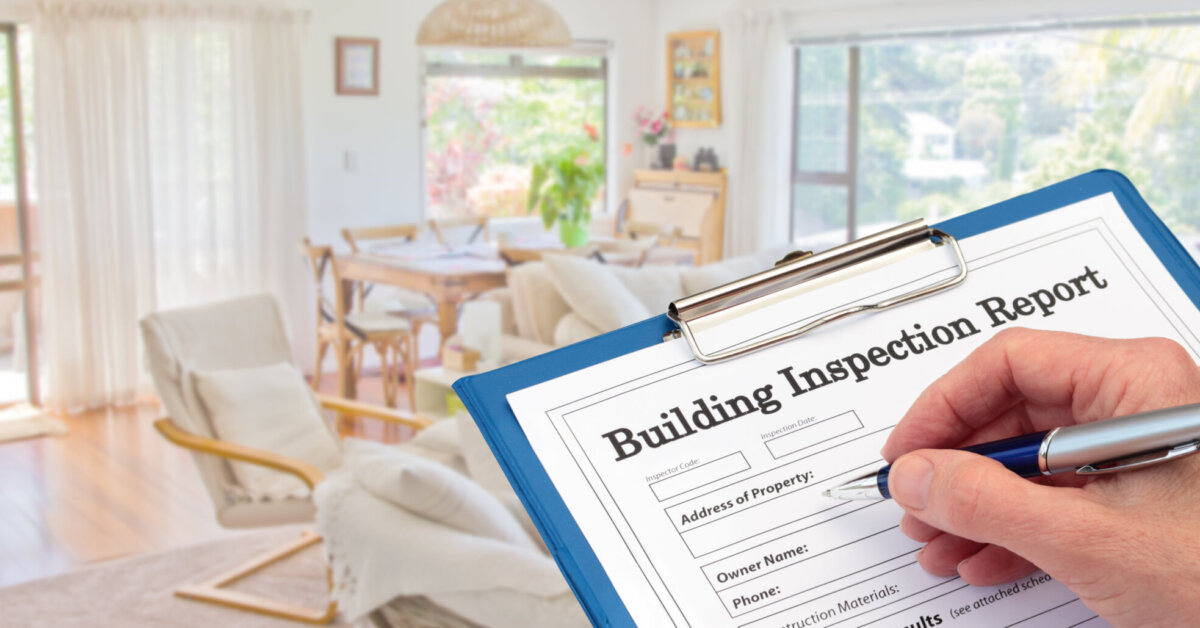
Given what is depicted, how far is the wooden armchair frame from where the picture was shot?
2748 mm

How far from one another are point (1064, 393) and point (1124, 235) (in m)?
0.14

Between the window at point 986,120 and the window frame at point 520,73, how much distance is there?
4.16 feet

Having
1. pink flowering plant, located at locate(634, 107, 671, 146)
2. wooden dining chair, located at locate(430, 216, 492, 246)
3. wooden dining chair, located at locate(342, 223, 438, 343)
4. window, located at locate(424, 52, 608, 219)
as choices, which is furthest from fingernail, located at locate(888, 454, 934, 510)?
pink flowering plant, located at locate(634, 107, 671, 146)

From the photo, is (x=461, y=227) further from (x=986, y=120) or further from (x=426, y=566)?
(x=426, y=566)

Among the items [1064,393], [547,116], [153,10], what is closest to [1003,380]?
[1064,393]

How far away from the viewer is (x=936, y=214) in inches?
242

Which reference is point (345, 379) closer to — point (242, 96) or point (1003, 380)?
point (242, 96)

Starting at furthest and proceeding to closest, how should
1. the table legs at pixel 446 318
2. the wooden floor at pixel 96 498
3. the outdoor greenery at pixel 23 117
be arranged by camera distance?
the outdoor greenery at pixel 23 117, the table legs at pixel 446 318, the wooden floor at pixel 96 498

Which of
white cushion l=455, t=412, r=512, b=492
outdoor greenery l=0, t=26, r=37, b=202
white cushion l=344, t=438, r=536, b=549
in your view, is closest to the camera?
white cushion l=344, t=438, r=536, b=549

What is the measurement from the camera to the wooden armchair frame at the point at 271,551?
275 centimetres

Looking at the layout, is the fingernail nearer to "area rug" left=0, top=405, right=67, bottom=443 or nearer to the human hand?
the human hand

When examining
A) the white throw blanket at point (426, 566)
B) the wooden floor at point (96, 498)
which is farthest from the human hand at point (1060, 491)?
the wooden floor at point (96, 498)

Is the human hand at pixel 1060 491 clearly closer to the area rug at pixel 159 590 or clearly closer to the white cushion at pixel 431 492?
the white cushion at pixel 431 492

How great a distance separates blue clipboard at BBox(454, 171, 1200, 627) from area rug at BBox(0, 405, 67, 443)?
15.9 feet
